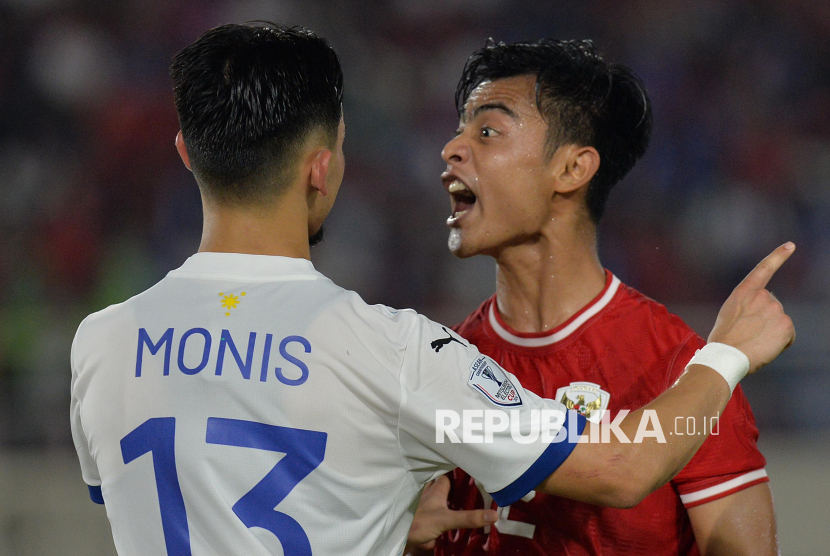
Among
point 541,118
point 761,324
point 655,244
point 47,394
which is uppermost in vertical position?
point 541,118

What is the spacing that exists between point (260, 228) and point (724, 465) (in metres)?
1.30

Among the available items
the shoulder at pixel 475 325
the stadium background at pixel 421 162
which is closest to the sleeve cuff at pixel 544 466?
the shoulder at pixel 475 325

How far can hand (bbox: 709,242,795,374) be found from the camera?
1809mm

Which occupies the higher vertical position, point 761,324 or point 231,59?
point 231,59

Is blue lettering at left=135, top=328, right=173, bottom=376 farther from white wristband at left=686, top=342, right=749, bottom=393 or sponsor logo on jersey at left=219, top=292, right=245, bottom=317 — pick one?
white wristband at left=686, top=342, right=749, bottom=393

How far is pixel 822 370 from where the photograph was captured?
16.5 feet

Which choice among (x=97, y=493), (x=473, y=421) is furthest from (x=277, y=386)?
(x=97, y=493)

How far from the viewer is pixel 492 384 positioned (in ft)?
5.39

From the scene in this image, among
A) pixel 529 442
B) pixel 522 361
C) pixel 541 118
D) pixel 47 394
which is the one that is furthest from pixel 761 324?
pixel 47 394

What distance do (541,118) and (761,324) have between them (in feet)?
3.36

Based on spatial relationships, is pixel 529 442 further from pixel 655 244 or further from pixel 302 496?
pixel 655 244

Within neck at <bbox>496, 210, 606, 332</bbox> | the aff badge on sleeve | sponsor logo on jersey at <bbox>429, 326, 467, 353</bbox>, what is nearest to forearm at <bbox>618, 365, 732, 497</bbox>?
the aff badge on sleeve

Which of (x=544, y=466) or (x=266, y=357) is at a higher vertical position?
(x=266, y=357)

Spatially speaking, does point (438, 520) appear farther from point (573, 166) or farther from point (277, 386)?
point (573, 166)
